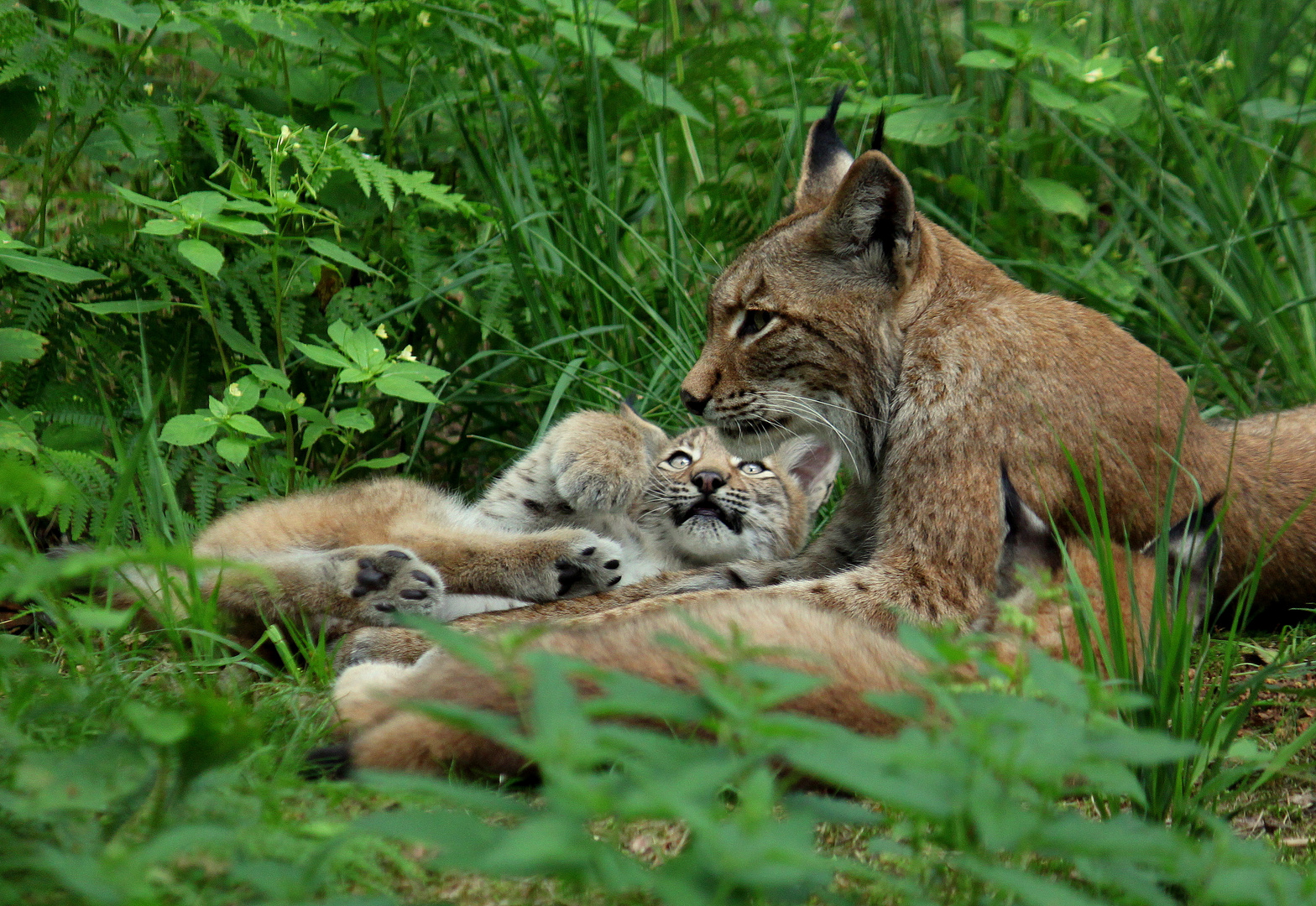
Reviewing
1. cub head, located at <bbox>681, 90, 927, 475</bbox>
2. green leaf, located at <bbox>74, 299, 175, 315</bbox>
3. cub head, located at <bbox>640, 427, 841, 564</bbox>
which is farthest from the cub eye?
green leaf, located at <bbox>74, 299, 175, 315</bbox>

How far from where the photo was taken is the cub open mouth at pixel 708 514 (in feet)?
13.3

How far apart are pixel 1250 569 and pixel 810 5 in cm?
320

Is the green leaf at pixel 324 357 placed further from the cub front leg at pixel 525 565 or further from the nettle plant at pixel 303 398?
the cub front leg at pixel 525 565

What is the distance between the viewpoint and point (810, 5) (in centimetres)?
530

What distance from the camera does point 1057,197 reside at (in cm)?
488

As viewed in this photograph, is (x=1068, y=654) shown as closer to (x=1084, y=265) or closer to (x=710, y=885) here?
(x=710, y=885)

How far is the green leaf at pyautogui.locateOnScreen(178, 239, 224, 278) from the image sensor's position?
11.0 feet

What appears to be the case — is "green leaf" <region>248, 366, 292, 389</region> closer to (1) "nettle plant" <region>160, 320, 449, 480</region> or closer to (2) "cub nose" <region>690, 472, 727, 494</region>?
(1) "nettle plant" <region>160, 320, 449, 480</region>

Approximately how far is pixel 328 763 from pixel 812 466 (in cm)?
274

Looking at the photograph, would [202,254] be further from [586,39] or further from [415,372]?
[586,39]

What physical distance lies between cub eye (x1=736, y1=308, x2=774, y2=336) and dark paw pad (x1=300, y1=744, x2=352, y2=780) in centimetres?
199

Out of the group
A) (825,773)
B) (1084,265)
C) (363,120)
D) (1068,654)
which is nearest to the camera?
(825,773)

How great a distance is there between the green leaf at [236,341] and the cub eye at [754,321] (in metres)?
1.56

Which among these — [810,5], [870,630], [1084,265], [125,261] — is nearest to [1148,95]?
[1084,265]
